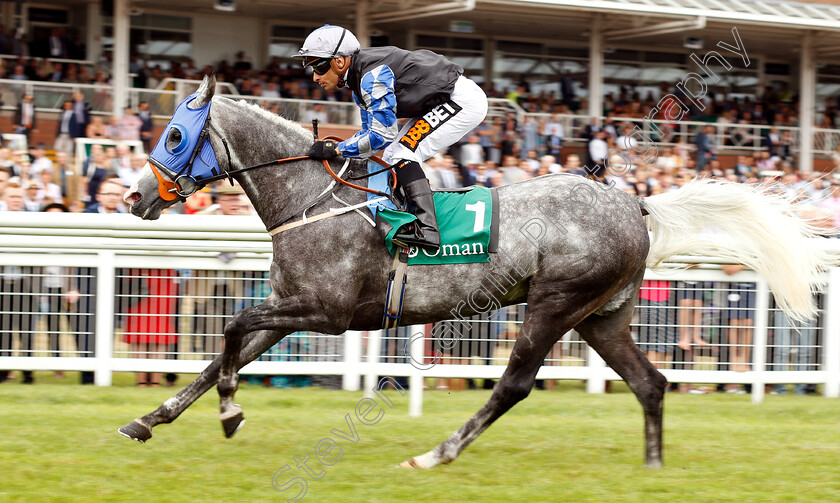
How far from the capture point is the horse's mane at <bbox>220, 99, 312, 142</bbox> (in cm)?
462

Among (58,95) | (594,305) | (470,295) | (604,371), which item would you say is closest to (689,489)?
(594,305)

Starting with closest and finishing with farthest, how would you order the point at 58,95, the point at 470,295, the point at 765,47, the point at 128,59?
the point at 470,295, the point at 58,95, the point at 128,59, the point at 765,47

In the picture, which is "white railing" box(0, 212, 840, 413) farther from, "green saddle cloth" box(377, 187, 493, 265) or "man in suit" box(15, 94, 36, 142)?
"man in suit" box(15, 94, 36, 142)

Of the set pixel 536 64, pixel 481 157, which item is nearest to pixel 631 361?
pixel 481 157

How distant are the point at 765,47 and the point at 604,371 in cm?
1377

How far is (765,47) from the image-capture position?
61.7 ft

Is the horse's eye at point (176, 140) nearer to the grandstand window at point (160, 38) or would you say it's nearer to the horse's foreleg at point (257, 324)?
the horse's foreleg at point (257, 324)

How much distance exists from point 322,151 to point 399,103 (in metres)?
0.43

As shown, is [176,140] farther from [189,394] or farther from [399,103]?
[189,394]

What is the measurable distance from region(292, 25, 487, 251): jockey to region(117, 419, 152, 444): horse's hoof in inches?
56.5

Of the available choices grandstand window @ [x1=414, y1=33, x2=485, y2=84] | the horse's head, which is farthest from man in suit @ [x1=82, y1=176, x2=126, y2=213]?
grandstand window @ [x1=414, y1=33, x2=485, y2=84]

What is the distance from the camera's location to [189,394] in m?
4.48

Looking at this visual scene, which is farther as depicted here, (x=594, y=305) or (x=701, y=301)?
(x=701, y=301)

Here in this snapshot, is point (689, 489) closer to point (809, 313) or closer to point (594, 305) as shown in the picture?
point (594, 305)
